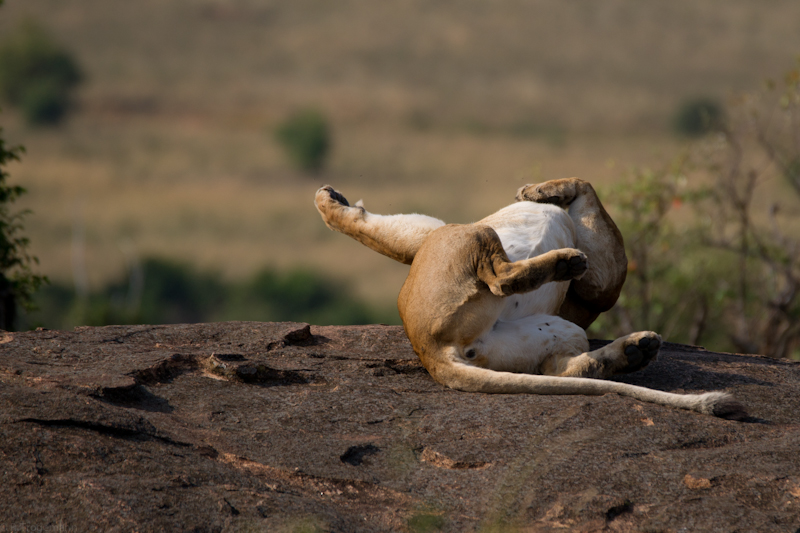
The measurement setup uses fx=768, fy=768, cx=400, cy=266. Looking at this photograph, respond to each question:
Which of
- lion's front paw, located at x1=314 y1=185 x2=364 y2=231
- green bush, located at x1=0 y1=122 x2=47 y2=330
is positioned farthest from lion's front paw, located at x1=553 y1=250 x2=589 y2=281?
green bush, located at x1=0 y1=122 x2=47 y2=330

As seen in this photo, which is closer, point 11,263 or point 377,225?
point 377,225

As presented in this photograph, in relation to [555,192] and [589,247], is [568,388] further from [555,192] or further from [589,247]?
[555,192]

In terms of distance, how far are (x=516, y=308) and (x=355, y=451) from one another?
1588 mm

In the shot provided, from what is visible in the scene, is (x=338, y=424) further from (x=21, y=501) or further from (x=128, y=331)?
(x=128, y=331)

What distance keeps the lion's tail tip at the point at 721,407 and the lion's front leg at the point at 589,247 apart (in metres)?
1.38

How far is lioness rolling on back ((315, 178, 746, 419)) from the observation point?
14.3 feet

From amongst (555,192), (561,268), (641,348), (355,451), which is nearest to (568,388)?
(641,348)

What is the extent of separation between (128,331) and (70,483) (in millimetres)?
2658

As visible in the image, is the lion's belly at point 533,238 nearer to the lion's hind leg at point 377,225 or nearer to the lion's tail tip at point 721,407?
the lion's hind leg at point 377,225

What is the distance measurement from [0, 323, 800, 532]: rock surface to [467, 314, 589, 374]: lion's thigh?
33 cm

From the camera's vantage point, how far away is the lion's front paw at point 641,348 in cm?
442

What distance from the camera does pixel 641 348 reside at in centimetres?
443

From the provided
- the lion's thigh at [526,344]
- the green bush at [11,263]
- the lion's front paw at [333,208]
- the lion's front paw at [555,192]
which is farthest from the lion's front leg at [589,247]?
the green bush at [11,263]

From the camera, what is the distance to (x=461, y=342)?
455 centimetres
